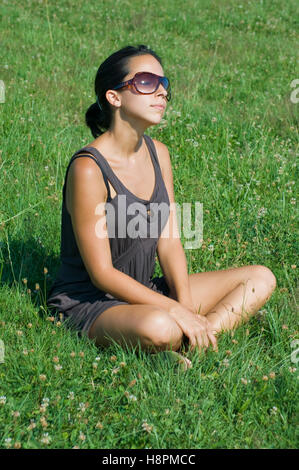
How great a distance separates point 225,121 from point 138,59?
345cm

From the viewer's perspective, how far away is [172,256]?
4.36 metres

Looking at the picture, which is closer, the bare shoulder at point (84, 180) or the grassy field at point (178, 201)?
the grassy field at point (178, 201)

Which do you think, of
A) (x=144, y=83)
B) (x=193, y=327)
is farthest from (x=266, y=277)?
→ (x=144, y=83)

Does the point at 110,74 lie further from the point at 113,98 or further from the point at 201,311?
the point at 201,311

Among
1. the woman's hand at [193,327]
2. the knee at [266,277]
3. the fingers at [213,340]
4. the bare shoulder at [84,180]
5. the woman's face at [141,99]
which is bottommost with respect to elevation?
the fingers at [213,340]

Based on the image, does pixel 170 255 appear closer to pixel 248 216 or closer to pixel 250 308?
pixel 250 308

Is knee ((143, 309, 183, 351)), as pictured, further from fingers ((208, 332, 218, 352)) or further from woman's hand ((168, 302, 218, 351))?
fingers ((208, 332, 218, 352))

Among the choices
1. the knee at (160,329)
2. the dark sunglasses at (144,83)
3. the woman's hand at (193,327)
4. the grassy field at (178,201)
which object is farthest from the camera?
the dark sunglasses at (144,83)

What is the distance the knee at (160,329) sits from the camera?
145 inches

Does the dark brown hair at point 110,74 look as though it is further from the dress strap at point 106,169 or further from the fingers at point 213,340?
the fingers at point 213,340

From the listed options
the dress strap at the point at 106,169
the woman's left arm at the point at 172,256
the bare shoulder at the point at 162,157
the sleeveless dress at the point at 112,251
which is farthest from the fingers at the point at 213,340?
the bare shoulder at the point at 162,157

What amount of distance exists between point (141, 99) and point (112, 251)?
0.97 meters

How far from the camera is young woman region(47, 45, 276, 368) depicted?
386 centimetres
